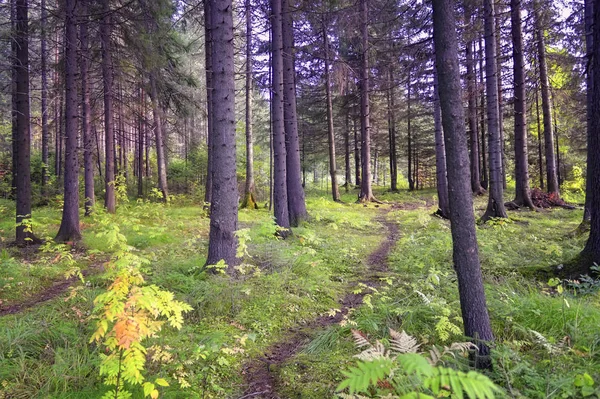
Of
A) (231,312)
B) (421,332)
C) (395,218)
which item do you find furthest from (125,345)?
(395,218)

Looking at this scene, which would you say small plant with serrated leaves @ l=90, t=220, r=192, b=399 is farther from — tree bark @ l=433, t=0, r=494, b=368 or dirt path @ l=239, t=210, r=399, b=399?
tree bark @ l=433, t=0, r=494, b=368

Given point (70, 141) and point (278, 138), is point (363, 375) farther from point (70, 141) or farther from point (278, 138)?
point (70, 141)

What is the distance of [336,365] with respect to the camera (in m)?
3.37

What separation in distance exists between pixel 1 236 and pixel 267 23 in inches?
408

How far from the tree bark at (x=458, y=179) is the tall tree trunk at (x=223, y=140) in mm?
3937

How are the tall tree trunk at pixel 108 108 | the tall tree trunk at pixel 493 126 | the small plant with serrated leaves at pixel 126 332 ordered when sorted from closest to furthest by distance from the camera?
the small plant with serrated leaves at pixel 126 332 → the tall tree trunk at pixel 493 126 → the tall tree trunk at pixel 108 108

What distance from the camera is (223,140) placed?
6.03 metres

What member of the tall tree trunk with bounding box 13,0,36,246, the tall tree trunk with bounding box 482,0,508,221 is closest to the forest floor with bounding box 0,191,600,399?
the tall tree trunk with bounding box 13,0,36,246

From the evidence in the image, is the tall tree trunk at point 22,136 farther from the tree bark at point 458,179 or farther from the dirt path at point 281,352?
the tree bark at point 458,179

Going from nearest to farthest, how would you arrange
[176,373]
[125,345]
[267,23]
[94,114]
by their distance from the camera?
1. [125,345]
2. [176,373]
3. [267,23]
4. [94,114]

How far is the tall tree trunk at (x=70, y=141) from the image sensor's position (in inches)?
360

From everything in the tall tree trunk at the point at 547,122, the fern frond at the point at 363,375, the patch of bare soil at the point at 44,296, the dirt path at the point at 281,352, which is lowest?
the dirt path at the point at 281,352

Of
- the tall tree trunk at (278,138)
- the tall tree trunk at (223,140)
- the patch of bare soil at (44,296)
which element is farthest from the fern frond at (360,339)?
the tall tree trunk at (278,138)

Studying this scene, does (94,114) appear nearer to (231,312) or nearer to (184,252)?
(184,252)
